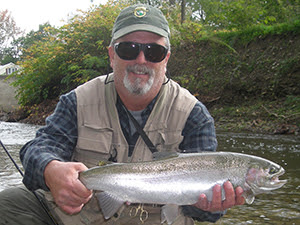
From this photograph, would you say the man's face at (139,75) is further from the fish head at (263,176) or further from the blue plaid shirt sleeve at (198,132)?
the fish head at (263,176)

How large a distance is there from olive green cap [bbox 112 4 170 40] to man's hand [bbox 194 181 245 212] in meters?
1.35

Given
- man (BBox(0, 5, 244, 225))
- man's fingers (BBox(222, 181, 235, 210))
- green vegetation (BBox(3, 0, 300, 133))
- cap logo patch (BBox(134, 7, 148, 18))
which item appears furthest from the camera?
green vegetation (BBox(3, 0, 300, 133))

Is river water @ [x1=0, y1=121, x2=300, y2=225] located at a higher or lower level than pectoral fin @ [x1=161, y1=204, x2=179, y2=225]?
lower

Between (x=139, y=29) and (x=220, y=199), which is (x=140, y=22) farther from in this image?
(x=220, y=199)

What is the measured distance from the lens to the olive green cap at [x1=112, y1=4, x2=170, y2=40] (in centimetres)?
283

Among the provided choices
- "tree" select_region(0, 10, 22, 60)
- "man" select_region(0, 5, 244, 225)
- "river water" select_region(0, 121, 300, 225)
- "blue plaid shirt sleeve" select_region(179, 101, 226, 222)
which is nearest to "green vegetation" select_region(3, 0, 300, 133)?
"river water" select_region(0, 121, 300, 225)

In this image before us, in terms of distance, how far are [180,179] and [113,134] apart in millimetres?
757

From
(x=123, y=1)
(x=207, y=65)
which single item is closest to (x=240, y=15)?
(x=207, y=65)

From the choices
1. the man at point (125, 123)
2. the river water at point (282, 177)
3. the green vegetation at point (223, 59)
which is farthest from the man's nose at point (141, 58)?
the green vegetation at point (223, 59)

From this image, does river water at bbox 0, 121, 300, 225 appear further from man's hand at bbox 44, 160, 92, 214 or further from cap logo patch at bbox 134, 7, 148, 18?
cap logo patch at bbox 134, 7, 148, 18

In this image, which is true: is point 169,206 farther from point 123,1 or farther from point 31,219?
point 123,1

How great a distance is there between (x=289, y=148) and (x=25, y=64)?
14191mm

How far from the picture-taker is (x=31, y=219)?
8.68 ft

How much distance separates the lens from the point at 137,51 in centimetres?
276
